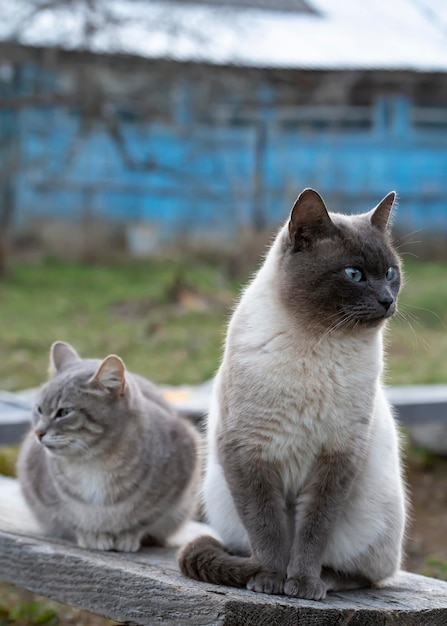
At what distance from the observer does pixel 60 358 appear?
349 cm

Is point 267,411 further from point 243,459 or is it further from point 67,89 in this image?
point 67,89

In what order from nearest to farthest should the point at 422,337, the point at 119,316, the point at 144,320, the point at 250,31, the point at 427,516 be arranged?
1. the point at 427,516
2. the point at 422,337
3. the point at 144,320
4. the point at 119,316
5. the point at 250,31

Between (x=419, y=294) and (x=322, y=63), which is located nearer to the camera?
(x=419, y=294)

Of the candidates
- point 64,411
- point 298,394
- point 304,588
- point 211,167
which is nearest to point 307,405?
point 298,394

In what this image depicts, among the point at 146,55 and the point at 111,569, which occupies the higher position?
the point at 146,55

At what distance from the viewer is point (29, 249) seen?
13281 millimetres

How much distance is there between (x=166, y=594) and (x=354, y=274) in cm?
103

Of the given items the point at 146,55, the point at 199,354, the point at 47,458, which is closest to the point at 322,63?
the point at 146,55

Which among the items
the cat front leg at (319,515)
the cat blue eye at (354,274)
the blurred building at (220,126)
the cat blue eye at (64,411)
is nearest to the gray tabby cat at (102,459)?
the cat blue eye at (64,411)

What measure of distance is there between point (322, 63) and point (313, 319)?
12.1m

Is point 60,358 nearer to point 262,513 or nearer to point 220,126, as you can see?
point 262,513

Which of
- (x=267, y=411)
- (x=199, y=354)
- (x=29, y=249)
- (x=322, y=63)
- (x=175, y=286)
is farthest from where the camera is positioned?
(x=322, y=63)

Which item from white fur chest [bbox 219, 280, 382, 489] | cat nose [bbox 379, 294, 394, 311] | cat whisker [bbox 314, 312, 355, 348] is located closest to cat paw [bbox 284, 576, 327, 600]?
white fur chest [bbox 219, 280, 382, 489]

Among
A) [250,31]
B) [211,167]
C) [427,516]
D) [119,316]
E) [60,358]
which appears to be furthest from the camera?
[211,167]
